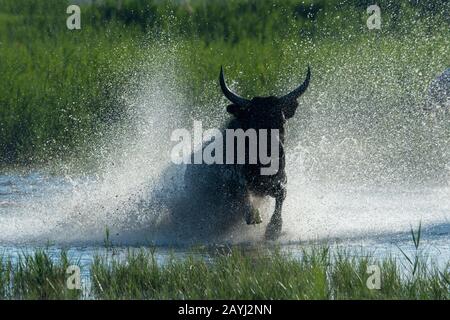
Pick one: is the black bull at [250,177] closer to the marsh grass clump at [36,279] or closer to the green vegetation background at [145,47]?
the marsh grass clump at [36,279]

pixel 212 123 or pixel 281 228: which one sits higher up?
pixel 212 123

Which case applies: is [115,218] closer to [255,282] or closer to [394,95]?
[255,282]

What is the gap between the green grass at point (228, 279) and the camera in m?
10.1

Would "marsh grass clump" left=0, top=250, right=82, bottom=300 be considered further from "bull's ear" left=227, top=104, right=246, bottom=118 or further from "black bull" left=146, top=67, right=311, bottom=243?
"bull's ear" left=227, top=104, right=246, bottom=118

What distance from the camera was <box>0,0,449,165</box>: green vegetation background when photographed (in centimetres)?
2067

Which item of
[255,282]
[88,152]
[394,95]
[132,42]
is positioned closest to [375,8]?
[394,95]

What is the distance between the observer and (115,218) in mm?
14789

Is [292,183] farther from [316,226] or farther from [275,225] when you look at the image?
[275,225]

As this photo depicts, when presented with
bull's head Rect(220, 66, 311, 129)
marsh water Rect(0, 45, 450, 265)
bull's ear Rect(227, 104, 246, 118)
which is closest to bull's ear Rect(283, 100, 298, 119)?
bull's head Rect(220, 66, 311, 129)

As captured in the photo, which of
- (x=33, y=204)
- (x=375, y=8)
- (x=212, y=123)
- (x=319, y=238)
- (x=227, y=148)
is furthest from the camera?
(x=375, y=8)

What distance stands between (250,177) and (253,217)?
48cm

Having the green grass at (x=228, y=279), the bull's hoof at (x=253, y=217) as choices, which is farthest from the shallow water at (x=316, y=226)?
the green grass at (x=228, y=279)
